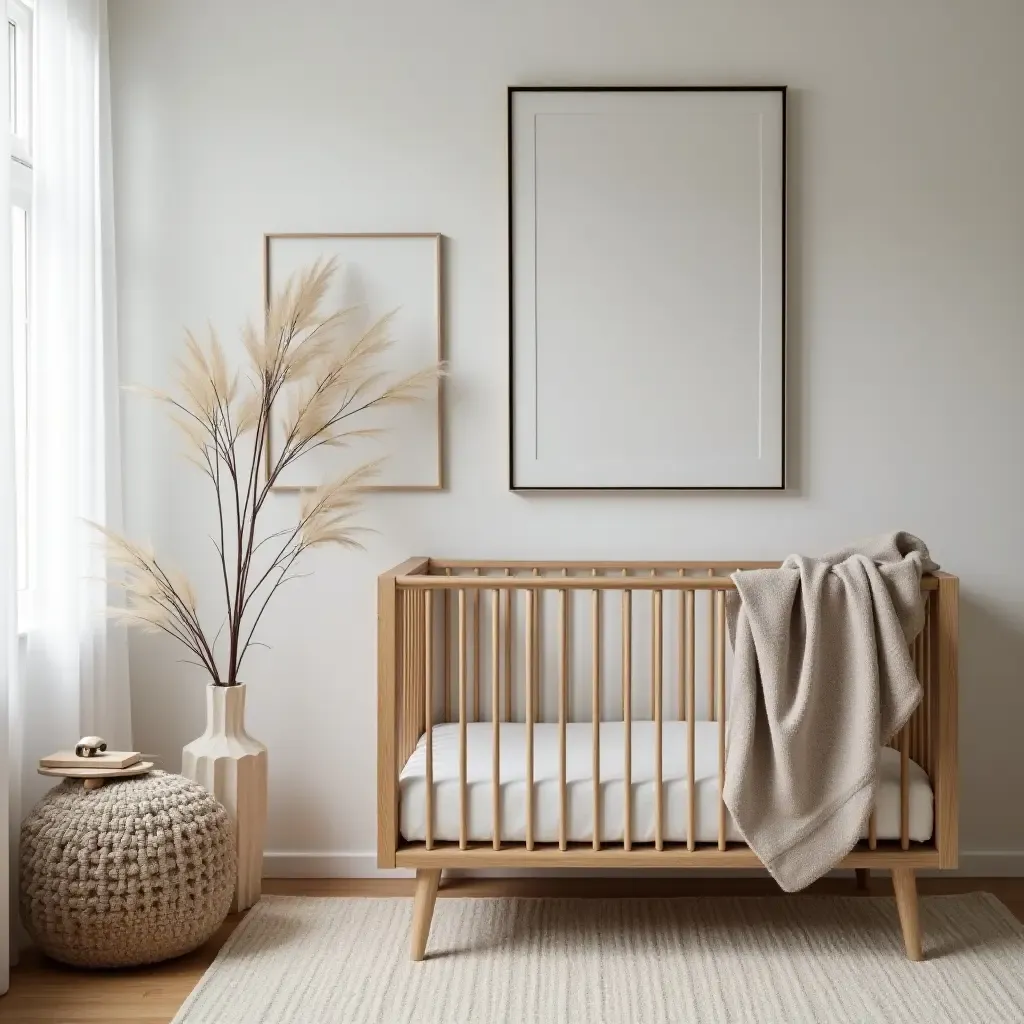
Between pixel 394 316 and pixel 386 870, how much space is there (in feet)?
4.35

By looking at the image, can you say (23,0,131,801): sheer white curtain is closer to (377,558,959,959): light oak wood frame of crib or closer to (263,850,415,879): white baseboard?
(263,850,415,879): white baseboard

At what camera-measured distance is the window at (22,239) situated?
7.26 feet

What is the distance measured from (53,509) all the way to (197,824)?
0.73 meters

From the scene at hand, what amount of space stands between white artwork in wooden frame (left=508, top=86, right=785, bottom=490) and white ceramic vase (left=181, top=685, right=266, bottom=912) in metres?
0.85

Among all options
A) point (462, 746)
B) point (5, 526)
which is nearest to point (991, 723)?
point (462, 746)

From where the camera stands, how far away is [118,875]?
1.96m

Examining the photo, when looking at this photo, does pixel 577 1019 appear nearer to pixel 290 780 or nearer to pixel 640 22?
pixel 290 780

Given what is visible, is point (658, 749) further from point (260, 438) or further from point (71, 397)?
point (71, 397)

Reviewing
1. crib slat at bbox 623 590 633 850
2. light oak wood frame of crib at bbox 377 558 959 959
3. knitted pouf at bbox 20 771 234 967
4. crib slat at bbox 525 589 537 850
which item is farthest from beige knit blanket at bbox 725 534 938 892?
knitted pouf at bbox 20 771 234 967

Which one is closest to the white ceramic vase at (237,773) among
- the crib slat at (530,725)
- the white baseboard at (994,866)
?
the crib slat at (530,725)

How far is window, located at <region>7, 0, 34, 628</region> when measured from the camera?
221cm

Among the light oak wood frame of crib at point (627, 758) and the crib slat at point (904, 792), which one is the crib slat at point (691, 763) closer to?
the light oak wood frame of crib at point (627, 758)

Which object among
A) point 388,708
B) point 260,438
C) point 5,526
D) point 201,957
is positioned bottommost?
point 201,957

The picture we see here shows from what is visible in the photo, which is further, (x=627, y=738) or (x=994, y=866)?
(x=994, y=866)
